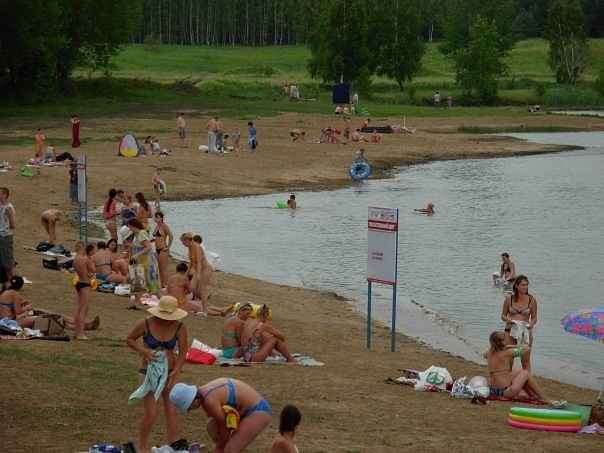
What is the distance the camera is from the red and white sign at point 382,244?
55.9 feet

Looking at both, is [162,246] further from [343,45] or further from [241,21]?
[241,21]

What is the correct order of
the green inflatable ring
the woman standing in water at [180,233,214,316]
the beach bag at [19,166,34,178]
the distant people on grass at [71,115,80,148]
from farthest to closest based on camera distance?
the distant people on grass at [71,115,80,148] < the beach bag at [19,166,34,178] < the woman standing in water at [180,233,214,316] < the green inflatable ring

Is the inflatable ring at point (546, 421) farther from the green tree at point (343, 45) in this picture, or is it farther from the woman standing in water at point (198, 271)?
the green tree at point (343, 45)

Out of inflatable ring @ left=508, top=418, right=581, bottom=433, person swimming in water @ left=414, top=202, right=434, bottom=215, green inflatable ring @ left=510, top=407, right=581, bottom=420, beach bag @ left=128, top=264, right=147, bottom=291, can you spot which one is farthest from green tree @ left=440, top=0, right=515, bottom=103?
inflatable ring @ left=508, top=418, right=581, bottom=433

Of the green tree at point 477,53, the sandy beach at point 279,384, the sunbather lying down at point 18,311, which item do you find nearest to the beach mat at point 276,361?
the sandy beach at point 279,384

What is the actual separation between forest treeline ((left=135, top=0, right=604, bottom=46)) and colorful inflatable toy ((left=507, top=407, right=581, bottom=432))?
119 m

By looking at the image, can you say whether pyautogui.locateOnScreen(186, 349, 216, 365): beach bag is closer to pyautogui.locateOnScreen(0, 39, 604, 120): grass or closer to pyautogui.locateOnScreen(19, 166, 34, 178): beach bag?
pyautogui.locateOnScreen(19, 166, 34, 178): beach bag

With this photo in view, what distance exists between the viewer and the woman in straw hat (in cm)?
1069

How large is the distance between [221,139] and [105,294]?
92.7 feet

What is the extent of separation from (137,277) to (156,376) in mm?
9998

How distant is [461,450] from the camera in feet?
38.4

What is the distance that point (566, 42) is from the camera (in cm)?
10294

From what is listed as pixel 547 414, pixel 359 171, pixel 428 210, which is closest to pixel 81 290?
pixel 547 414

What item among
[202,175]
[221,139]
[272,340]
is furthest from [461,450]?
[221,139]
